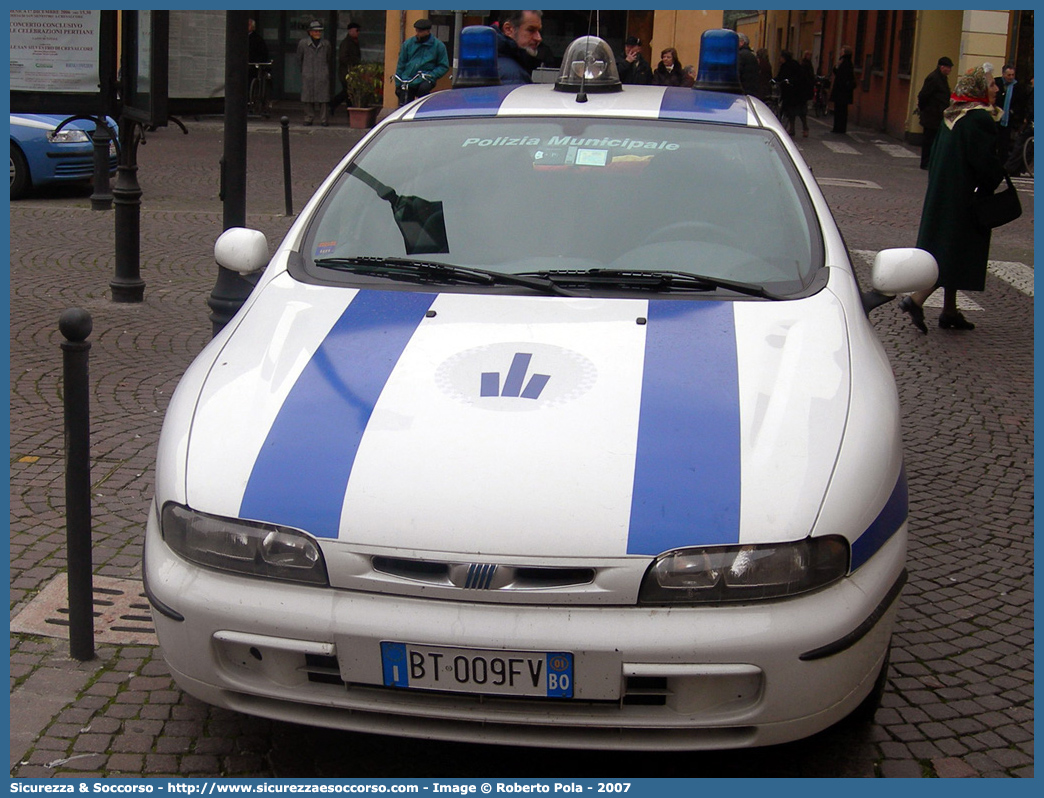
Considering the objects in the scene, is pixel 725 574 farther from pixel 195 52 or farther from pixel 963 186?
pixel 195 52

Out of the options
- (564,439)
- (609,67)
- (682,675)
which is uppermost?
(609,67)

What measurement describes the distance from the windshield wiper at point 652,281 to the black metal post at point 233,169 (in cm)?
362

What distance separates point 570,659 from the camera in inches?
110

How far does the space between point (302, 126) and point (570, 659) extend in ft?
73.0

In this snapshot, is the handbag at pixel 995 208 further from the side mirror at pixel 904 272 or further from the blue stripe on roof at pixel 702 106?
the side mirror at pixel 904 272

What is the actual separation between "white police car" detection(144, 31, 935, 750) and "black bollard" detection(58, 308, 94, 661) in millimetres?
317

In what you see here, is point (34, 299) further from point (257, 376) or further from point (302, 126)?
point (302, 126)

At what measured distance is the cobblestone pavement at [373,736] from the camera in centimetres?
332

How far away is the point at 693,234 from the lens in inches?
161

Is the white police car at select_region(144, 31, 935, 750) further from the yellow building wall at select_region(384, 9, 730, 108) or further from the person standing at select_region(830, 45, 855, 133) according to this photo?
the person standing at select_region(830, 45, 855, 133)

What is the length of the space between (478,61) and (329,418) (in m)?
3.06

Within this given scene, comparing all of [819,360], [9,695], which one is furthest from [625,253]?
[9,695]

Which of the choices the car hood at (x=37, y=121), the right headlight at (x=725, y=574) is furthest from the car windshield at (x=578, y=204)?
the car hood at (x=37, y=121)

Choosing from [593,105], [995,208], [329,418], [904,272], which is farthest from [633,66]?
[329,418]
